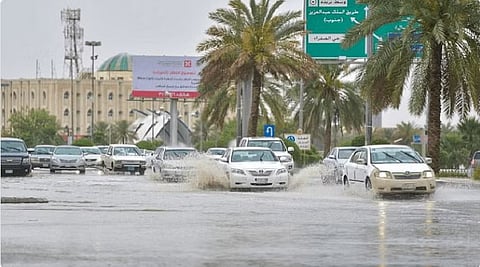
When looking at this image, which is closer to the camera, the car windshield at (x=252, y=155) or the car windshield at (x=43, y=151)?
the car windshield at (x=252, y=155)

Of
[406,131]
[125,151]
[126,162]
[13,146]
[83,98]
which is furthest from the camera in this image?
[83,98]

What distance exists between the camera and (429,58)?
3603 centimetres

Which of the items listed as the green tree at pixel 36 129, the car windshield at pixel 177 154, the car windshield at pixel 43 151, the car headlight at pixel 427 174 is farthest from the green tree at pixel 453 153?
the green tree at pixel 36 129

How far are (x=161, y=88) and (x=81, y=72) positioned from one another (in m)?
58.1

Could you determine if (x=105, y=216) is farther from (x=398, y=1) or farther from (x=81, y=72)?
(x=81, y=72)

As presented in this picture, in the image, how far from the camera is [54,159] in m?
51.2

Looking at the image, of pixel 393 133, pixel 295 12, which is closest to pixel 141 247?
pixel 295 12

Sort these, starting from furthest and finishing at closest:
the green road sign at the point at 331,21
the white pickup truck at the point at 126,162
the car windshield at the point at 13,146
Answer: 1. the white pickup truck at the point at 126,162
2. the green road sign at the point at 331,21
3. the car windshield at the point at 13,146

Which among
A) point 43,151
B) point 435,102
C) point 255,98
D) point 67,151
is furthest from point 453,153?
point 435,102

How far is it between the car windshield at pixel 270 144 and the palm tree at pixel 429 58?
14.2 ft

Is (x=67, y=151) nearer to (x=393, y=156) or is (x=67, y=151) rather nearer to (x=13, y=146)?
(x=13, y=146)

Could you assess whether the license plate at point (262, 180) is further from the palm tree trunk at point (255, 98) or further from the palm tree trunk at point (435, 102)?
the palm tree trunk at point (255, 98)

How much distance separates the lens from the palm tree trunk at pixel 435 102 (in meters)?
36.3

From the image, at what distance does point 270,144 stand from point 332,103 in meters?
23.1
